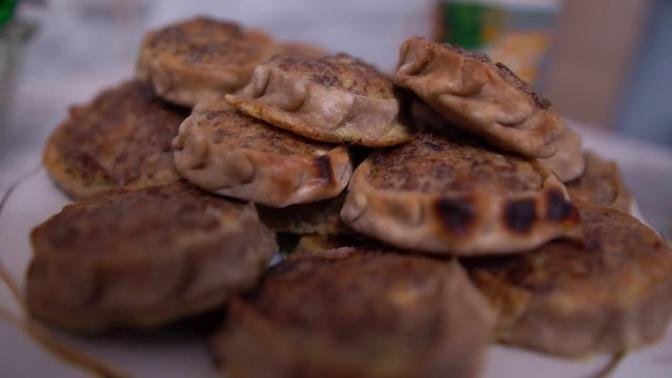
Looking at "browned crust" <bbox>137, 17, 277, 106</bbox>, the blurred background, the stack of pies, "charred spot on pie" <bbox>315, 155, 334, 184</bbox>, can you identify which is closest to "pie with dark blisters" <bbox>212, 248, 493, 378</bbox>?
the stack of pies

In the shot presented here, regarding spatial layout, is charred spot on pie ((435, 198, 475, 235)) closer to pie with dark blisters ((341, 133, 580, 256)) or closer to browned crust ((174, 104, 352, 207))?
pie with dark blisters ((341, 133, 580, 256))

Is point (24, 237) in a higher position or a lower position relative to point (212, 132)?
lower

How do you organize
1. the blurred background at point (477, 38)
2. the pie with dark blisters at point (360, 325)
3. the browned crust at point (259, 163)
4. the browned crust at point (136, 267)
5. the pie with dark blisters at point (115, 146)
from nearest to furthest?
the pie with dark blisters at point (360, 325), the browned crust at point (136, 267), the browned crust at point (259, 163), the pie with dark blisters at point (115, 146), the blurred background at point (477, 38)

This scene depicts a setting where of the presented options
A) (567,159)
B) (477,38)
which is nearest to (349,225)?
(567,159)

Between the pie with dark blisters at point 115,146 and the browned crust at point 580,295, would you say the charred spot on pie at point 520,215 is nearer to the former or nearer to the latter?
the browned crust at point 580,295

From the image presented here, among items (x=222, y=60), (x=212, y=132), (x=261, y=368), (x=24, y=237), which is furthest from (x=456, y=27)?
(x=261, y=368)

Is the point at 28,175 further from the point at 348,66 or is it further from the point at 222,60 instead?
the point at 348,66

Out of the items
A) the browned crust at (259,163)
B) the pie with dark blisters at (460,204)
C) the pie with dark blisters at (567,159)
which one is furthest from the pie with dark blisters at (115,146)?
the pie with dark blisters at (567,159)
